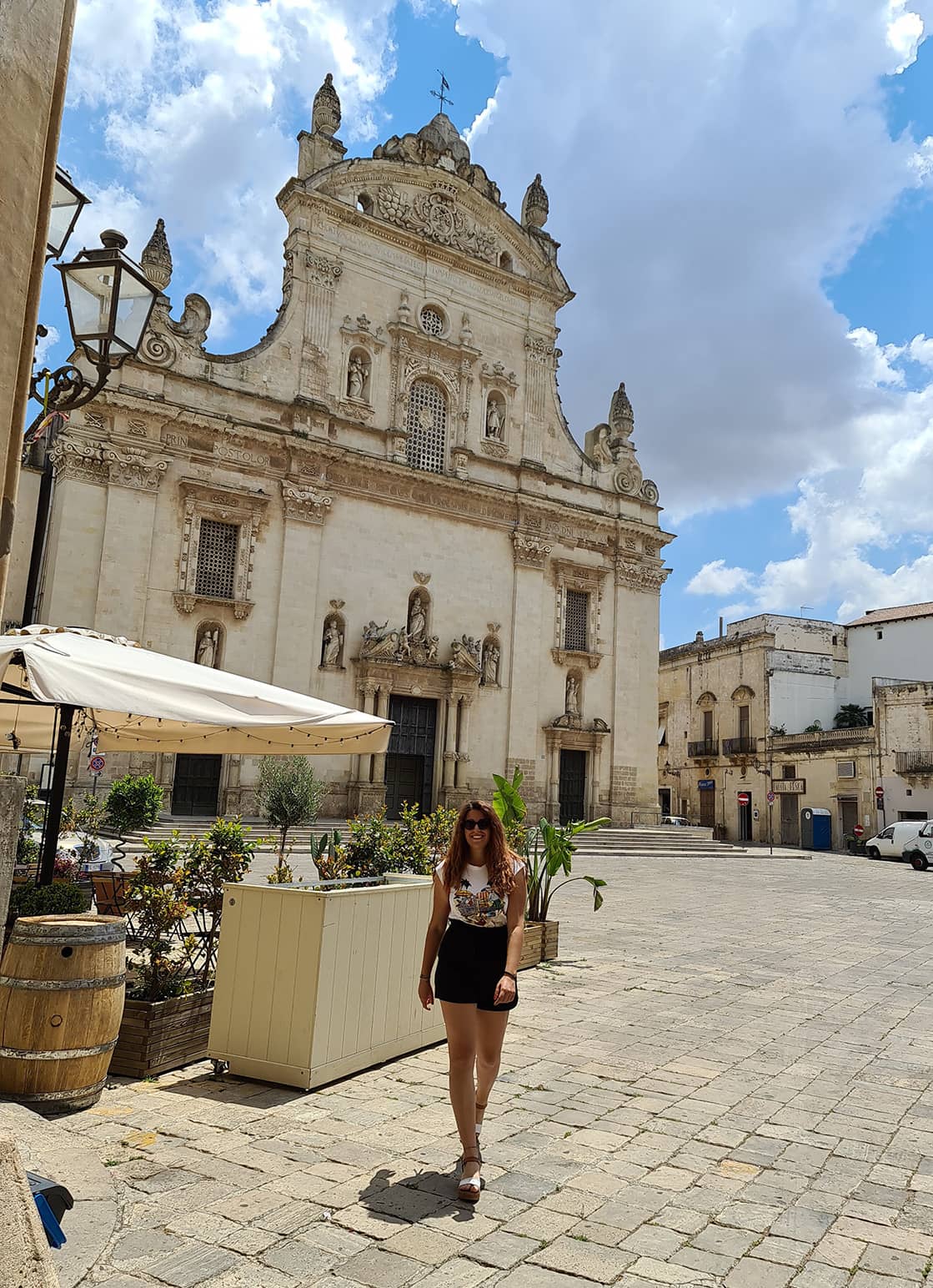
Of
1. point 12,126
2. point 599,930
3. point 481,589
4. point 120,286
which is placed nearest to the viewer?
point 12,126

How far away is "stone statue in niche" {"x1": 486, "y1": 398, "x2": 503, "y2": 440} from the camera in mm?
29391

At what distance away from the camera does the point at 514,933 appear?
417cm

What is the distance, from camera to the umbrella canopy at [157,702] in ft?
17.7

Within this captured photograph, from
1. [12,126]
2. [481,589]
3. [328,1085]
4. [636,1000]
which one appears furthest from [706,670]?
Answer: [12,126]

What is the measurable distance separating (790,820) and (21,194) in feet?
139

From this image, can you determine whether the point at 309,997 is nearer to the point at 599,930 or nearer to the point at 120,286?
the point at 120,286

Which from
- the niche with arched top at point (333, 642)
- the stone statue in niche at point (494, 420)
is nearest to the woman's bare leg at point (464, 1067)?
the niche with arched top at point (333, 642)

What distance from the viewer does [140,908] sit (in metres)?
5.72

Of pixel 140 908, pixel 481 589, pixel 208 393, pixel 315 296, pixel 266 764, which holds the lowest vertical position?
pixel 140 908

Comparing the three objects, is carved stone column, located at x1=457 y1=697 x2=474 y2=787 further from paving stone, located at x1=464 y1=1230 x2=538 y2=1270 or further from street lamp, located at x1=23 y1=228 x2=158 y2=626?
paving stone, located at x1=464 y1=1230 x2=538 y2=1270

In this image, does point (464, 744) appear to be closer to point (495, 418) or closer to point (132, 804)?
point (495, 418)

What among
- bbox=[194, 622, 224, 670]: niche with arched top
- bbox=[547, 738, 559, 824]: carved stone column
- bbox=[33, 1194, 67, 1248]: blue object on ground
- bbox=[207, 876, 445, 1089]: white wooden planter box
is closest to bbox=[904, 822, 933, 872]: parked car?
bbox=[547, 738, 559, 824]: carved stone column

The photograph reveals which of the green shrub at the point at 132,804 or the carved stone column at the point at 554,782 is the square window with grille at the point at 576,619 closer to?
the carved stone column at the point at 554,782

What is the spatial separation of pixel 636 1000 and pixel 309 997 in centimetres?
359
